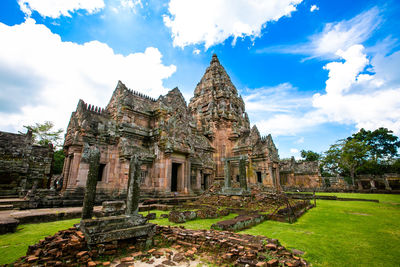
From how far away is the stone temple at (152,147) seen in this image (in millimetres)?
13431

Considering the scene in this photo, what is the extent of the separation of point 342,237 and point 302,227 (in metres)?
1.46

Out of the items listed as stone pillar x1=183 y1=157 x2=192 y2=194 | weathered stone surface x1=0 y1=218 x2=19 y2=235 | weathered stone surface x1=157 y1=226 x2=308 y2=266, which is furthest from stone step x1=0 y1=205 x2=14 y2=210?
stone pillar x1=183 y1=157 x2=192 y2=194

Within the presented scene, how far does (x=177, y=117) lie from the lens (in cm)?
1691

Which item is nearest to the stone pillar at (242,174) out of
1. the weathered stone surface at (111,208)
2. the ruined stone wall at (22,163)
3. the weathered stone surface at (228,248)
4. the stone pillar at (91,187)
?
the weathered stone surface at (228,248)

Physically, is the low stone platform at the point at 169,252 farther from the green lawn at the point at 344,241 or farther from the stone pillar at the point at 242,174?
the stone pillar at the point at 242,174

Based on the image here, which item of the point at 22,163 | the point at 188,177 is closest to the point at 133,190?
the point at 188,177

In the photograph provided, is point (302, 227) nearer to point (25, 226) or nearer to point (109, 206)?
point (109, 206)

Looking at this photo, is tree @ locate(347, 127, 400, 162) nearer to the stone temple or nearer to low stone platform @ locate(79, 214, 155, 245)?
the stone temple

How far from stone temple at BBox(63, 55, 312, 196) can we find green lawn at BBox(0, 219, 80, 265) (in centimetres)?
544

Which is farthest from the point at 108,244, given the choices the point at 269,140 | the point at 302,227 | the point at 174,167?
the point at 269,140

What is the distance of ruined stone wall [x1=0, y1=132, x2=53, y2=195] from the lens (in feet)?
48.3

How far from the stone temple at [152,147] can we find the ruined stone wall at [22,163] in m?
4.85

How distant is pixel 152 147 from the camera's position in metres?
15.8

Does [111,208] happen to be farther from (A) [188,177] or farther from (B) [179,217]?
(A) [188,177]
